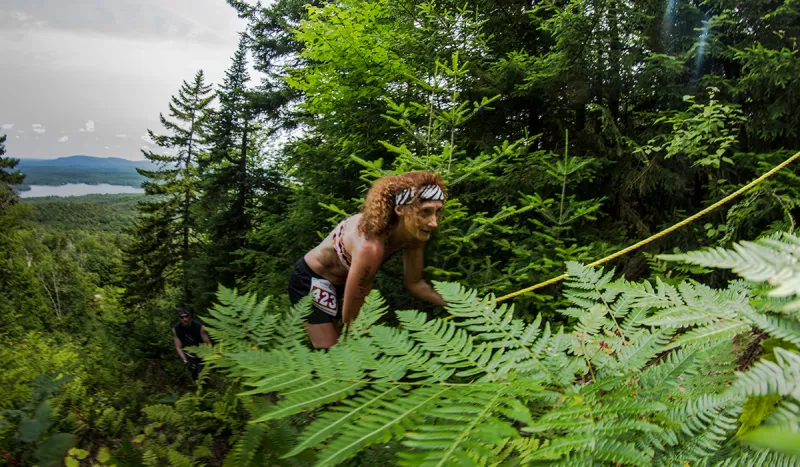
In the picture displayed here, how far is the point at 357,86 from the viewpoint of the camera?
5.29m

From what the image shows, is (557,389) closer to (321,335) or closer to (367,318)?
(367,318)

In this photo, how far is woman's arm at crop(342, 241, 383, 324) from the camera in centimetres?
241

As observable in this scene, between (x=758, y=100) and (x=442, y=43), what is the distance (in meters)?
3.93

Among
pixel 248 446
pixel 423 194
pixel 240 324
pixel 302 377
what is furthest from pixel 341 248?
pixel 302 377

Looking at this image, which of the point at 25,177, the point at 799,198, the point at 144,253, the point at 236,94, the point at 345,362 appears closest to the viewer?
the point at 345,362

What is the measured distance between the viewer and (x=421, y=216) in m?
2.63

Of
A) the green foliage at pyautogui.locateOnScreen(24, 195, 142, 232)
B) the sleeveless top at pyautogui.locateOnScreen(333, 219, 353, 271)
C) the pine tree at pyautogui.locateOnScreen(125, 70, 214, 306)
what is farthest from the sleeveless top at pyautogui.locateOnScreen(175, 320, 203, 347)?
the green foliage at pyautogui.locateOnScreen(24, 195, 142, 232)

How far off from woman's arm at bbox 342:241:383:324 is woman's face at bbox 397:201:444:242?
307 mm

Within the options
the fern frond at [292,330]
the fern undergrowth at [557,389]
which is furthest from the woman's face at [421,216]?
the fern undergrowth at [557,389]

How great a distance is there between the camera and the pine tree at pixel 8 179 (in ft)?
114

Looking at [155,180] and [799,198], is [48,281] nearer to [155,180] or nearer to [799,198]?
[155,180]

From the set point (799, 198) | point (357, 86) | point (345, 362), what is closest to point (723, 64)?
point (799, 198)

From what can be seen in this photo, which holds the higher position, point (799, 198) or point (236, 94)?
Answer: point (236, 94)

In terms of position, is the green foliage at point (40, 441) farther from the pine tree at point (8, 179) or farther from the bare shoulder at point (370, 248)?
the pine tree at point (8, 179)
